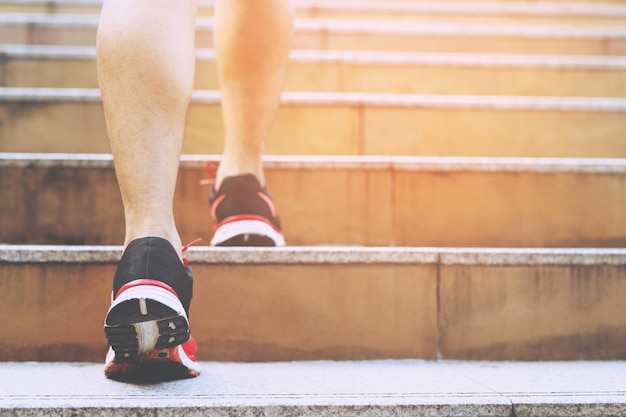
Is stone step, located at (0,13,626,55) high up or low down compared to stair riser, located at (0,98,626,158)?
up

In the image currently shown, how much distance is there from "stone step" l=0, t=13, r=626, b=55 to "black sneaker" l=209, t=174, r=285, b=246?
6.31 feet

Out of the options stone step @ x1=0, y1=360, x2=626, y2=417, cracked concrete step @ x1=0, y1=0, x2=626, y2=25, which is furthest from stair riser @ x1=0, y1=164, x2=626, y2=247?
cracked concrete step @ x1=0, y1=0, x2=626, y2=25

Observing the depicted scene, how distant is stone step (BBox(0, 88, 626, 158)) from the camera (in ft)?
7.56

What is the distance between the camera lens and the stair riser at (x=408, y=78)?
8.82ft

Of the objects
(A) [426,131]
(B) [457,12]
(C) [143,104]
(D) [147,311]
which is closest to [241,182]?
(C) [143,104]

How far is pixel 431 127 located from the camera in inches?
91.4

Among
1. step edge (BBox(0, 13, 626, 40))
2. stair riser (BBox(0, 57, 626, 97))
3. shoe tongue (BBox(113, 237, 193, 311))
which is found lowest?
shoe tongue (BBox(113, 237, 193, 311))

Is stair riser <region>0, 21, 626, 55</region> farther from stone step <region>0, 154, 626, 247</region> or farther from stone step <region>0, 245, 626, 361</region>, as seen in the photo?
stone step <region>0, 245, 626, 361</region>

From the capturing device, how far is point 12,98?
221 centimetres

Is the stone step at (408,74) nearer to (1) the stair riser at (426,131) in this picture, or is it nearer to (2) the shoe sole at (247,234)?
(1) the stair riser at (426,131)

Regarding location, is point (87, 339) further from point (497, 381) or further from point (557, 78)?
point (557, 78)

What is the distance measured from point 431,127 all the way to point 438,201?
0.51m

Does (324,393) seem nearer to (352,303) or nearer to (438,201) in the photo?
(352,303)

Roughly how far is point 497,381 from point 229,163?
0.75 metres
